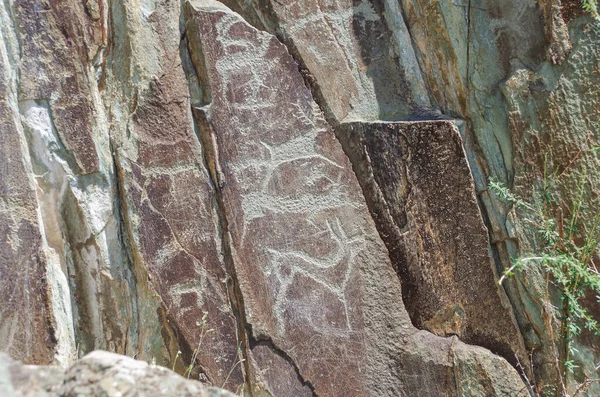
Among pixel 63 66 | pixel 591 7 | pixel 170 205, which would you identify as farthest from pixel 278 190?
pixel 591 7

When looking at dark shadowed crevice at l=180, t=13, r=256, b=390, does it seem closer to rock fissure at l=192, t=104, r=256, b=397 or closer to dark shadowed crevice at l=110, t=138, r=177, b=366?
rock fissure at l=192, t=104, r=256, b=397

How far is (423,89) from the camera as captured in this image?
286 centimetres

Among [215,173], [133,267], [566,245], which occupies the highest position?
[215,173]

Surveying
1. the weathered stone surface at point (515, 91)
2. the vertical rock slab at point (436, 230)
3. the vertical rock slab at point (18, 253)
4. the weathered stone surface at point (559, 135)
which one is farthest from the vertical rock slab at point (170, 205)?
the weathered stone surface at point (559, 135)

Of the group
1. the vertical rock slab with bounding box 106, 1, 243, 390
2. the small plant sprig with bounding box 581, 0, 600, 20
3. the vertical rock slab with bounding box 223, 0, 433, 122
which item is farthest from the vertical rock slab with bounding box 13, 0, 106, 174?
the small plant sprig with bounding box 581, 0, 600, 20

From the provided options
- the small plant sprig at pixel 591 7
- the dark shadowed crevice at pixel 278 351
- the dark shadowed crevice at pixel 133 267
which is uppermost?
the small plant sprig at pixel 591 7

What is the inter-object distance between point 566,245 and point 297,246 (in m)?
1.01

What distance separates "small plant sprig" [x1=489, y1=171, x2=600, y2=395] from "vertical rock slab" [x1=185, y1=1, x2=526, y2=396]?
0.31 metres

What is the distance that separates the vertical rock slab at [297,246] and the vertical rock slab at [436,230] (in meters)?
0.06

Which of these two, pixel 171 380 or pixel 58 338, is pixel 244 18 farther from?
pixel 171 380

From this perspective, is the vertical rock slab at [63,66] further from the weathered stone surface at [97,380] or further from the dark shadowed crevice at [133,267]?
the weathered stone surface at [97,380]

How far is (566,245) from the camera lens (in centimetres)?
261

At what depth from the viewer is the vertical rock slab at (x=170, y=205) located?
103 inches

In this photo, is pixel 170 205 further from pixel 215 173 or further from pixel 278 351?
pixel 278 351
